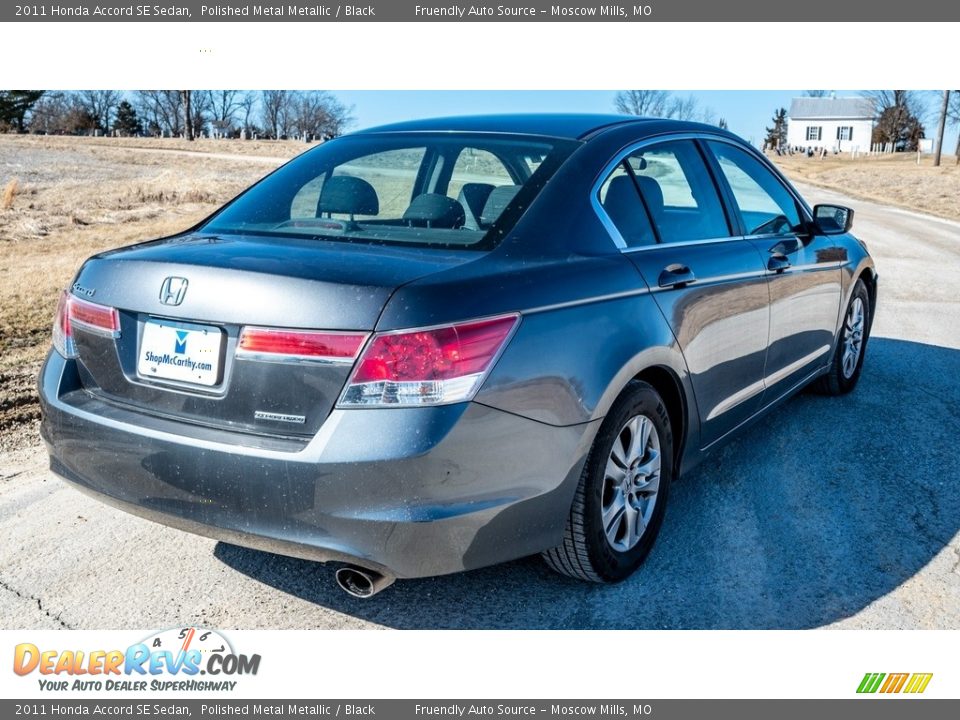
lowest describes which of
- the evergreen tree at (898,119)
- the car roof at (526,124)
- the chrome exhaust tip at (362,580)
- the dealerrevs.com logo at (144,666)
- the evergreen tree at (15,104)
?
the dealerrevs.com logo at (144,666)

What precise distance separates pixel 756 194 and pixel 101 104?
76564 millimetres

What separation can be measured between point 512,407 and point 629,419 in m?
0.71

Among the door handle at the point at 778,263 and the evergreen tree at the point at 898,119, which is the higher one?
the evergreen tree at the point at 898,119

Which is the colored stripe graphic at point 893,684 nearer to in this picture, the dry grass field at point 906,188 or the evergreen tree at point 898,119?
the dry grass field at point 906,188

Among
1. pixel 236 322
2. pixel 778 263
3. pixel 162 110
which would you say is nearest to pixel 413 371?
pixel 236 322

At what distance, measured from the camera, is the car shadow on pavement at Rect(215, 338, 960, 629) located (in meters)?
3.27

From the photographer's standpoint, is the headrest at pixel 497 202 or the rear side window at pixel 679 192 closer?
the headrest at pixel 497 202

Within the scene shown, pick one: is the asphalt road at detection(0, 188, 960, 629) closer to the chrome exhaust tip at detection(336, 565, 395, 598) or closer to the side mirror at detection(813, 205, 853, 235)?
the chrome exhaust tip at detection(336, 565, 395, 598)

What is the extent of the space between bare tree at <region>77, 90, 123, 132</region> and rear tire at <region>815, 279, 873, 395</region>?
69.8 metres

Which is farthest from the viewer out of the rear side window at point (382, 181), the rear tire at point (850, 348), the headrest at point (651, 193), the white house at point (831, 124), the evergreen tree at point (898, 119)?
the white house at point (831, 124)

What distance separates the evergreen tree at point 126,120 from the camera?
2975 inches

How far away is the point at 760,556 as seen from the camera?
12.1 ft

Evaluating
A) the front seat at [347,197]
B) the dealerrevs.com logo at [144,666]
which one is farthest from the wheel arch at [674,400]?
the dealerrevs.com logo at [144,666]

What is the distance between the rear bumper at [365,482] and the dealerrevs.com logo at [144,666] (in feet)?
1.53
